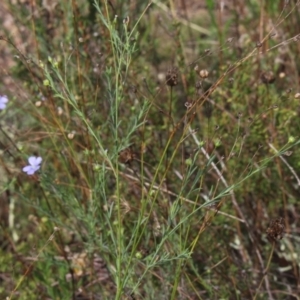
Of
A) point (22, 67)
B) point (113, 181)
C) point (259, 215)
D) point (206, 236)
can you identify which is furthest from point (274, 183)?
point (22, 67)

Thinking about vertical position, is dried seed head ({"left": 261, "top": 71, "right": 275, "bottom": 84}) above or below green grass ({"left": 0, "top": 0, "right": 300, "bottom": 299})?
above

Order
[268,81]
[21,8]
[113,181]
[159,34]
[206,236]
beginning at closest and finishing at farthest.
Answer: [268,81]
[206,236]
[113,181]
[21,8]
[159,34]

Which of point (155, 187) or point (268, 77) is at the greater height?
point (268, 77)

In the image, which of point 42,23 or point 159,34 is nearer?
point 42,23

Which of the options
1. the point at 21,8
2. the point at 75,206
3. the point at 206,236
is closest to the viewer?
the point at 75,206

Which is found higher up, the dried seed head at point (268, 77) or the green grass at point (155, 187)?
the dried seed head at point (268, 77)

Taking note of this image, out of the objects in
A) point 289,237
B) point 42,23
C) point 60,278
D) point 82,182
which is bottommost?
point 289,237

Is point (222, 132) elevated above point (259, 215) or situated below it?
above

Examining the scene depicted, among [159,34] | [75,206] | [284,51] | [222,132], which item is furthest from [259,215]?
[159,34]

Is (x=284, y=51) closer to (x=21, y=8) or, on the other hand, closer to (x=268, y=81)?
(x=268, y=81)
